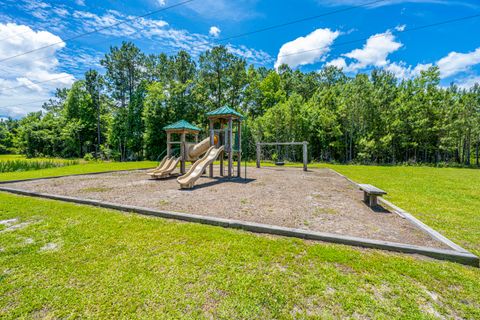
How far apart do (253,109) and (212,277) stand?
102ft

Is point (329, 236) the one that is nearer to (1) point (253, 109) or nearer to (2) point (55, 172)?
(2) point (55, 172)

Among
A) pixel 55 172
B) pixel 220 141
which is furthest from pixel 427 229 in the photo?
pixel 55 172

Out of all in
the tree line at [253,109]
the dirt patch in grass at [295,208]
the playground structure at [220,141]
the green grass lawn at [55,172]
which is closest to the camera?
the dirt patch in grass at [295,208]

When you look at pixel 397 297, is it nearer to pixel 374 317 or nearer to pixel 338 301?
pixel 374 317

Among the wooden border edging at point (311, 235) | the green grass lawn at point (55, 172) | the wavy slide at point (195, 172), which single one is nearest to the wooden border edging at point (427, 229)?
the wooden border edging at point (311, 235)

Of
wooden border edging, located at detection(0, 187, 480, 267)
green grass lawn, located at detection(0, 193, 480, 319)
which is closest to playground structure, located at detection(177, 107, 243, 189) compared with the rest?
wooden border edging, located at detection(0, 187, 480, 267)

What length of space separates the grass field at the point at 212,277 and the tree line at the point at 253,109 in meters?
21.1

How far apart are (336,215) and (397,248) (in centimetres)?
147

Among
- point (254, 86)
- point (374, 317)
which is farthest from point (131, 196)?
point (254, 86)

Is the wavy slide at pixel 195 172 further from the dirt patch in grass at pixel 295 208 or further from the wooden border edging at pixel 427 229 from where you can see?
the wooden border edging at pixel 427 229

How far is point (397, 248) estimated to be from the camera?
9.17ft

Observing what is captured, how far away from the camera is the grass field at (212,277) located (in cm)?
178

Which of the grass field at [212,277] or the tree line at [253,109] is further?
the tree line at [253,109]

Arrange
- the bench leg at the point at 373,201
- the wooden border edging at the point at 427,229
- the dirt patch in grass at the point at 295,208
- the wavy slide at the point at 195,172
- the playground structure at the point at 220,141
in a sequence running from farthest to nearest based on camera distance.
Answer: the playground structure at the point at 220,141 → the wavy slide at the point at 195,172 → the bench leg at the point at 373,201 → the dirt patch in grass at the point at 295,208 → the wooden border edging at the point at 427,229
